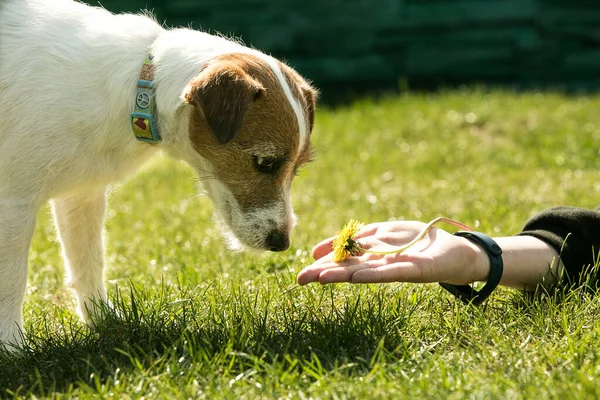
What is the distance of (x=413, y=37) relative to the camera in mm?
12438

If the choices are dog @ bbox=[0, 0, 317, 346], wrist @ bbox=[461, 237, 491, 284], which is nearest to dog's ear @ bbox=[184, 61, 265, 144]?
dog @ bbox=[0, 0, 317, 346]

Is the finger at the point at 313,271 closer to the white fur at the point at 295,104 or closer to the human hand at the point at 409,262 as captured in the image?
the human hand at the point at 409,262

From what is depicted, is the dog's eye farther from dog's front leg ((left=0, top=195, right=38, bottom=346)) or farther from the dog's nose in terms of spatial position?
dog's front leg ((left=0, top=195, right=38, bottom=346))

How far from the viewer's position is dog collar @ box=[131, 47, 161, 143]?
12.8ft

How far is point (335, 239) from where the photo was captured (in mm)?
3969

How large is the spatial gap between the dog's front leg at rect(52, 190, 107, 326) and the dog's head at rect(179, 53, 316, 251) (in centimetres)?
78

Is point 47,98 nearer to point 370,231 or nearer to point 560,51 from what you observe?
point 370,231

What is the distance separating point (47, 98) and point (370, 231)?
1668 millimetres

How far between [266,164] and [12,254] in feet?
4.08

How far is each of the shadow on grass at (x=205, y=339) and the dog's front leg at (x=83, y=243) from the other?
493 millimetres

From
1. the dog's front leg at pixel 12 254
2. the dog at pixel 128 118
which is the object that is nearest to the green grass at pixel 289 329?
the dog's front leg at pixel 12 254

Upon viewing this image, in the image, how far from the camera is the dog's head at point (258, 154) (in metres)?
3.94

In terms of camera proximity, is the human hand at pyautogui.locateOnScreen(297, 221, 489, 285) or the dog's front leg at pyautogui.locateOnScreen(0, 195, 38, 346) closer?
the human hand at pyautogui.locateOnScreen(297, 221, 489, 285)

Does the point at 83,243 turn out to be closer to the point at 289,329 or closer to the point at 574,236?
the point at 289,329
